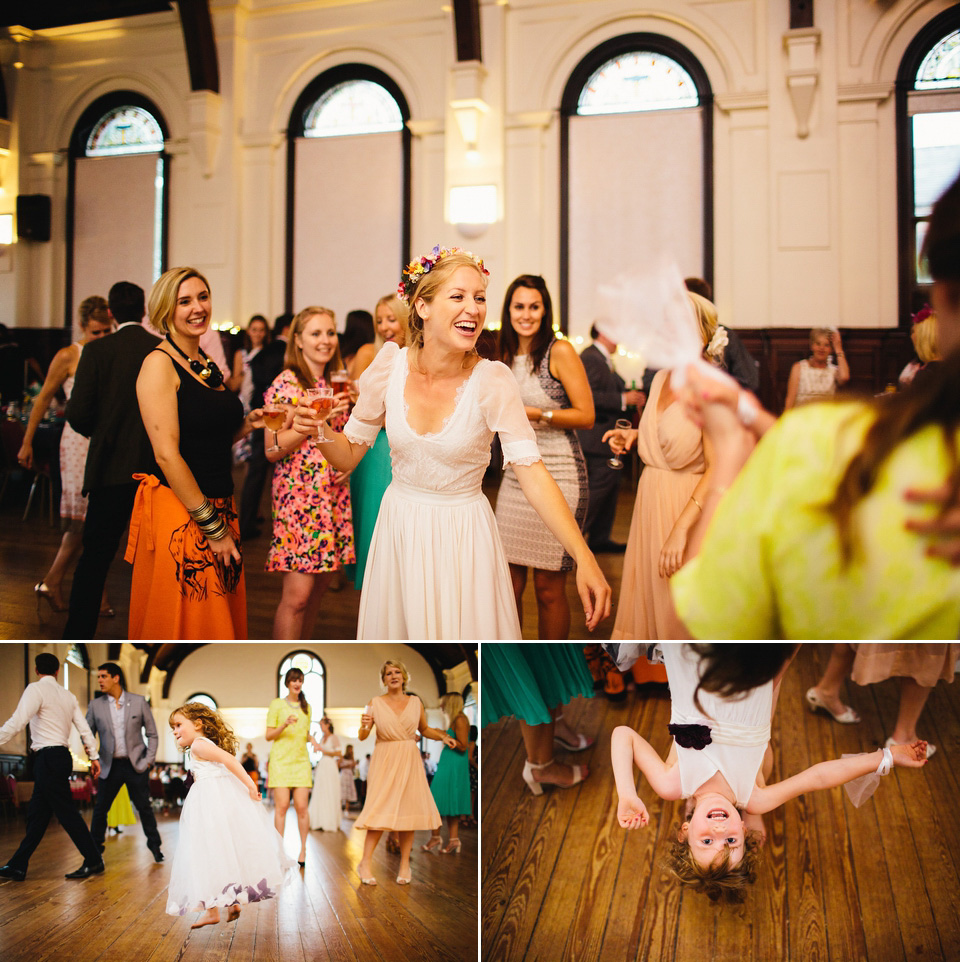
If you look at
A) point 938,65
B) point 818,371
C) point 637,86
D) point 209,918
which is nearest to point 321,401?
point 209,918

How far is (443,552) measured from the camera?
2.03 metres

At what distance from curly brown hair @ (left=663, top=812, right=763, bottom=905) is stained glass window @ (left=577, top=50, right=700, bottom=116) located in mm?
3262

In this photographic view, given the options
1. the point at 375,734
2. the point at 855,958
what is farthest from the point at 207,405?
the point at 855,958

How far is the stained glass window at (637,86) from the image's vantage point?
4059 millimetres

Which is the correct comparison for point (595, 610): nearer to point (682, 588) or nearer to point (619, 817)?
point (619, 817)

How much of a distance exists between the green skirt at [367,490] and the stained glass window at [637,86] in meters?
2.08

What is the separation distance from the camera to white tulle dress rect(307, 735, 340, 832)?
5.58 feet

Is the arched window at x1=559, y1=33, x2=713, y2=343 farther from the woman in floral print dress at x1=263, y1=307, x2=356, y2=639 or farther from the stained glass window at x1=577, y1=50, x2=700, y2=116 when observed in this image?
the woman in floral print dress at x1=263, y1=307, x2=356, y2=639

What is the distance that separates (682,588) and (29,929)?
57.7 inches

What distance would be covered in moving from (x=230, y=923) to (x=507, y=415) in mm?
1135

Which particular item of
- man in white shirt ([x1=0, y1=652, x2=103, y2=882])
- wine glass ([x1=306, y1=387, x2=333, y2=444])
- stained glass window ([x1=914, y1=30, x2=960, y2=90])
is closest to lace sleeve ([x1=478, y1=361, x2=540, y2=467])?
wine glass ([x1=306, y1=387, x2=333, y2=444])

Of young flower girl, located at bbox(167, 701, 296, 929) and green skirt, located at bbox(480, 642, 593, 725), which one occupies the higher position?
green skirt, located at bbox(480, 642, 593, 725)

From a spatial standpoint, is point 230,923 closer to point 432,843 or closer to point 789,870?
point 432,843

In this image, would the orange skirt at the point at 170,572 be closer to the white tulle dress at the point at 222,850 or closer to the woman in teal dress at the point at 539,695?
the white tulle dress at the point at 222,850
